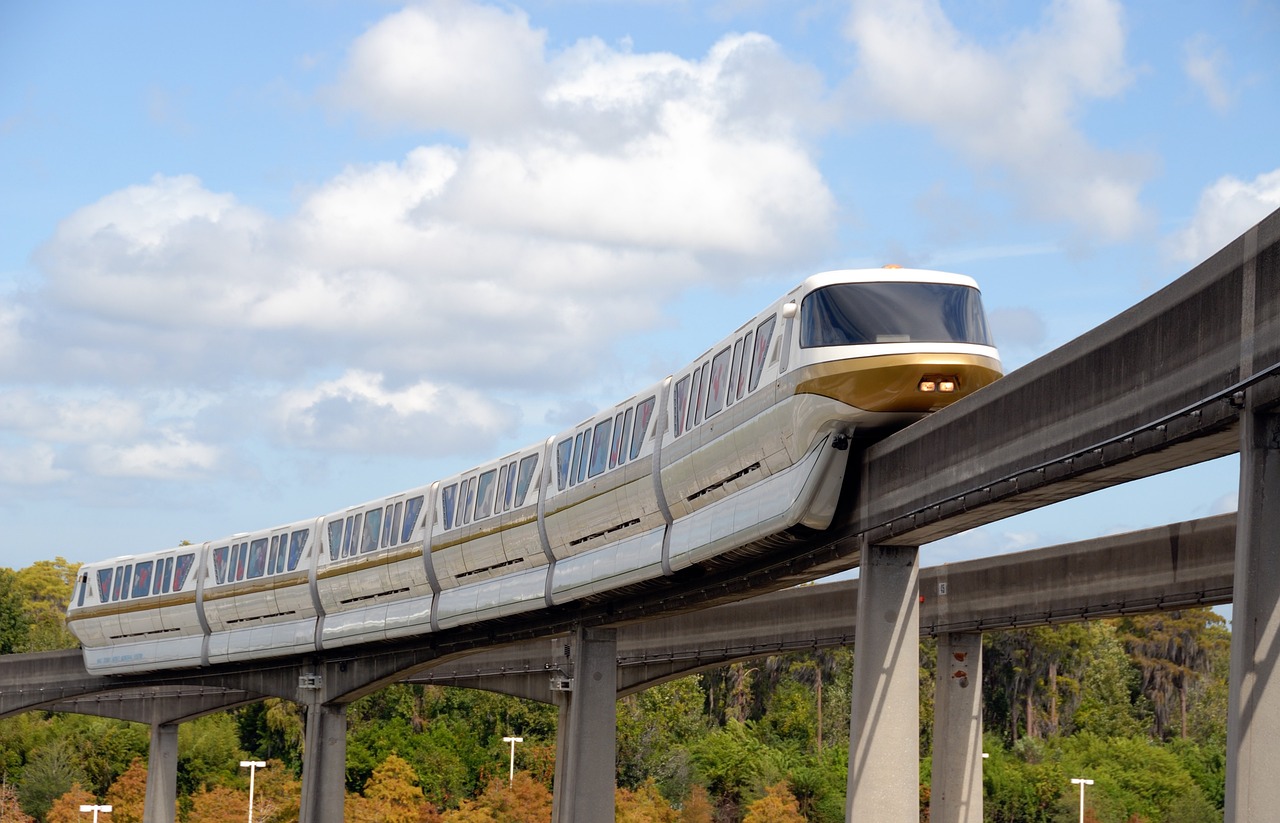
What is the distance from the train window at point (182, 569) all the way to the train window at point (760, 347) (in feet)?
120

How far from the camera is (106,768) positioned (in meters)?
93.8

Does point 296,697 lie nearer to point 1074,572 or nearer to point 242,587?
point 242,587

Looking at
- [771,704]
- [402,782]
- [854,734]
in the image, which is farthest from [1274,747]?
[771,704]

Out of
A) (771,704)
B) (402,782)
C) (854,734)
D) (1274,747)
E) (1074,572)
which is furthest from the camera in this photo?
(771,704)

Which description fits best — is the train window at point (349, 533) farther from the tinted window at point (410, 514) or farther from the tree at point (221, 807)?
the tree at point (221, 807)

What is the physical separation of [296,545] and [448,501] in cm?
1017

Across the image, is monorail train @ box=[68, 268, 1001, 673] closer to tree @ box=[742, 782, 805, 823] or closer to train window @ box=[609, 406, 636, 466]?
train window @ box=[609, 406, 636, 466]

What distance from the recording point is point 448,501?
148ft

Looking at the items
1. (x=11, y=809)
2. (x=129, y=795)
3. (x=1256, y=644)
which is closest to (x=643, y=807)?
(x=129, y=795)

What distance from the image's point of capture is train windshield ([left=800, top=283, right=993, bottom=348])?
74.8 ft

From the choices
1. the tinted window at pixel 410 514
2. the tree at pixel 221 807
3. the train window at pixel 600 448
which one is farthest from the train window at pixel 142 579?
the train window at pixel 600 448

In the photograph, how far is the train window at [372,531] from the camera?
4925 cm

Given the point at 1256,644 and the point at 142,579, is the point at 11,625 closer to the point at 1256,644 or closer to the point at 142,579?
the point at 142,579

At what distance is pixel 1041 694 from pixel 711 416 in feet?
258
